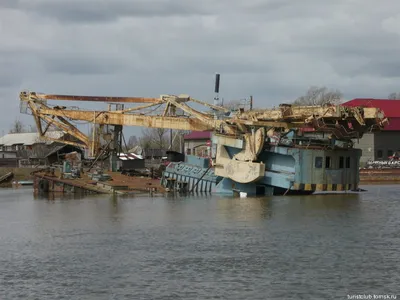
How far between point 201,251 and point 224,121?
26.6m

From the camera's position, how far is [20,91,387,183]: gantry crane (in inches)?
1954

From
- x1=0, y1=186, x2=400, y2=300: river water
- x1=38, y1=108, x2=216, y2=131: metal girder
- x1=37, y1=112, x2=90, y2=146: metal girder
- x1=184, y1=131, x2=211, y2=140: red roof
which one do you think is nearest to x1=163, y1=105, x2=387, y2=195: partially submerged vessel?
x1=38, y1=108, x2=216, y2=131: metal girder

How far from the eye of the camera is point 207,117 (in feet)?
183

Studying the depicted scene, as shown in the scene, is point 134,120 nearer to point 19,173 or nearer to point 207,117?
point 207,117

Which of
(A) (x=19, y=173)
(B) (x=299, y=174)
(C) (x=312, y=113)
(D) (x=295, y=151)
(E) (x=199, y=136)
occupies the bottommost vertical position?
(A) (x=19, y=173)

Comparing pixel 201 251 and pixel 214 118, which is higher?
pixel 214 118

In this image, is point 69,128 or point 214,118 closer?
point 214,118

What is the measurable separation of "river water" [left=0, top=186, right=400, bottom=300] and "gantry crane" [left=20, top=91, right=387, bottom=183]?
22.4ft

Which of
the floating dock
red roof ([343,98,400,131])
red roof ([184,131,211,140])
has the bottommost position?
the floating dock

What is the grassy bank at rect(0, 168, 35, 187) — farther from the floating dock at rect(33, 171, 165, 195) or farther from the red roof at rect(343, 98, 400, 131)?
the red roof at rect(343, 98, 400, 131)

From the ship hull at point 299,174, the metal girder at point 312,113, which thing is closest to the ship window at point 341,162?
the ship hull at point 299,174

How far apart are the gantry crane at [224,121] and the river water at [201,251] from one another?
22.4 ft

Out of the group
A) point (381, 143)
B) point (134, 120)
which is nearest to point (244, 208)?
point (134, 120)

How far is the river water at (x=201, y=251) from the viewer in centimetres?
2131
